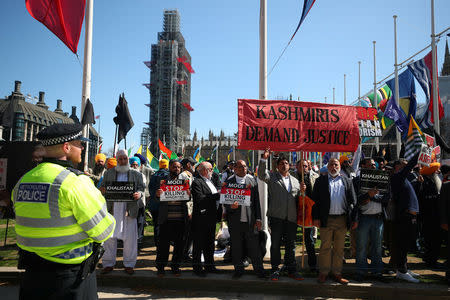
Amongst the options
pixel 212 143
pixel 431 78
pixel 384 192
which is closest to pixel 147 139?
pixel 212 143

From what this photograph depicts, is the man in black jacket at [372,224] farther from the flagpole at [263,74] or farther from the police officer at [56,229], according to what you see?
the police officer at [56,229]

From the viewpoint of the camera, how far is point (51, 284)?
2238mm

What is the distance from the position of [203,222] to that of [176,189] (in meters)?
0.79

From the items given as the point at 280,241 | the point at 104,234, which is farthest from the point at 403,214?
the point at 104,234

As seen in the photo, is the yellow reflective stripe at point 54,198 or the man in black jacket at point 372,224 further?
the man in black jacket at point 372,224

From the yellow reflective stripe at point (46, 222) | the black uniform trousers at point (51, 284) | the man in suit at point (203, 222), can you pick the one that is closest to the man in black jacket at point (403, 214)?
the man in suit at point (203, 222)

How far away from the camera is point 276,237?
18.4 feet

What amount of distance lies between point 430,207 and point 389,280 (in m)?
2.56

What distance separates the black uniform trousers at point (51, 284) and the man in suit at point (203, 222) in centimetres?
346

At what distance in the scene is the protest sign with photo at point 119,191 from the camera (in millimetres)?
5660

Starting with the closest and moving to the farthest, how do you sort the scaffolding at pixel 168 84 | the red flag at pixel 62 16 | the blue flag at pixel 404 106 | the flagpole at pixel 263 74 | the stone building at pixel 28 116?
the red flag at pixel 62 16, the flagpole at pixel 263 74, the blue flag at pixel 404 106, the stone building at pixel 28 116, the scaffolding at pixel 168 84

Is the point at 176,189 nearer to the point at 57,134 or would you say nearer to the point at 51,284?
the point at 57,134

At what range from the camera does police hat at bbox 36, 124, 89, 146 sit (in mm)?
2434

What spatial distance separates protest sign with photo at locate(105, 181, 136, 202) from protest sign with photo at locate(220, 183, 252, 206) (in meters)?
1.69
